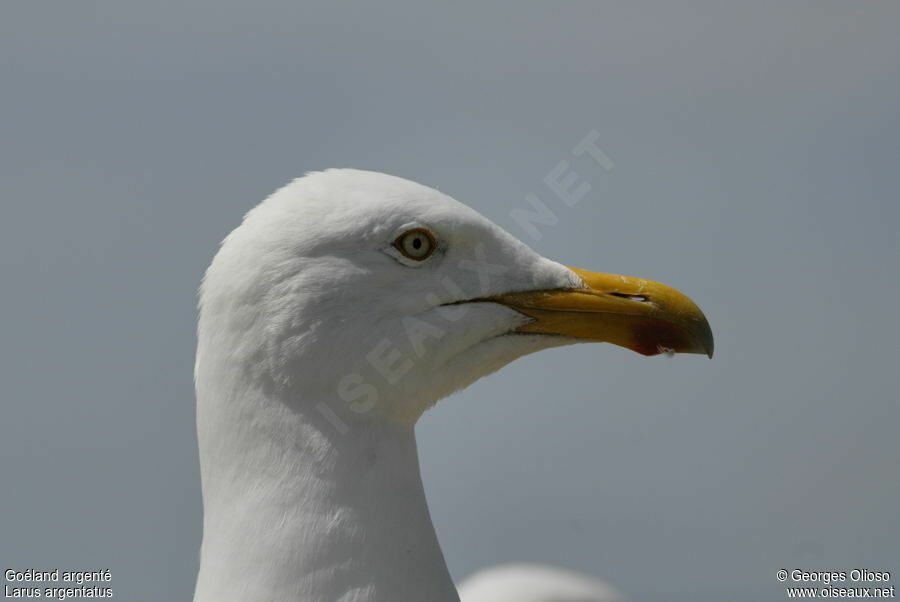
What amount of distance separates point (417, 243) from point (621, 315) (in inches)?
38.6

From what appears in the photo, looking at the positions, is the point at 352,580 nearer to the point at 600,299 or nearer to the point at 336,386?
the point at 336,386

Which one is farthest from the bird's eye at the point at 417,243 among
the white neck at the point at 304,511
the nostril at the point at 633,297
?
the nostril at the point at 633,297

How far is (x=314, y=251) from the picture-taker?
221 inches

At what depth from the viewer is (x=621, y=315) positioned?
612 centimetres

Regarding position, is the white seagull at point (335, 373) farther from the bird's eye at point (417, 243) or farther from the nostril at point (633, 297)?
the nostril at point (633, 297)

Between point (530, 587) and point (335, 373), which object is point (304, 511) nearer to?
point (335, 373)

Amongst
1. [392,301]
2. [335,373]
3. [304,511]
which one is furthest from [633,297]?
[304,511]

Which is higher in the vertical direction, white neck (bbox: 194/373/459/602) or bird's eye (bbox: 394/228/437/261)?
bird's eye (bbox: 394/228/437/261)

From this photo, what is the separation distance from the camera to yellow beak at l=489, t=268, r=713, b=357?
6.09 metres

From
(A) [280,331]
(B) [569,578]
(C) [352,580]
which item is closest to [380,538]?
(C) [352,580]

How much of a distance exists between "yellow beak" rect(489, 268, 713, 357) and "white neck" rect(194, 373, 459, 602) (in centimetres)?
87

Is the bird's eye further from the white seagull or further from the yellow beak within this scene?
the yellow beak

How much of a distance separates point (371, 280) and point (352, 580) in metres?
1.20

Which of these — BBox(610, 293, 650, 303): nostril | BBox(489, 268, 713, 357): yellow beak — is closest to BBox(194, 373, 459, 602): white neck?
BBox(489, 268, 713, 357): yellow beak
